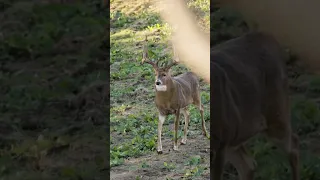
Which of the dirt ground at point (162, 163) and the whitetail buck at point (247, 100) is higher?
the whitetail buck at point (247, 100)

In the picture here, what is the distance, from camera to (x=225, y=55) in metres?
2.32

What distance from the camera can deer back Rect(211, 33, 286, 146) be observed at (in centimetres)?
228

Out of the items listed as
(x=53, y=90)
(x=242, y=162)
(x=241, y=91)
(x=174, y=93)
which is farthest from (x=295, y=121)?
(x=53, y=90)

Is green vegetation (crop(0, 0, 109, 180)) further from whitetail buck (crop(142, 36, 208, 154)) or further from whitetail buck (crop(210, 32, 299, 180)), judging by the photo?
whitetail buck (crop(210, 32, 299, 180))

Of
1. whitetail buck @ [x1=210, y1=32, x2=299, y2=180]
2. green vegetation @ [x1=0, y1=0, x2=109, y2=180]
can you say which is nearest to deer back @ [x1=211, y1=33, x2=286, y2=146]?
whitetail buck @ [x1=210, y1=32, x2=299, y2=180]

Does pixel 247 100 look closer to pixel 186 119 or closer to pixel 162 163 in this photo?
pixel 186 119

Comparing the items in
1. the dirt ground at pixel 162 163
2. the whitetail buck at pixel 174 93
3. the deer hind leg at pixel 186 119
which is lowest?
the dirt ground at pixel 162 163

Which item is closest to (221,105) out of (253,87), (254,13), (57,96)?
(253,87)

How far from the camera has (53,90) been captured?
10.7ft

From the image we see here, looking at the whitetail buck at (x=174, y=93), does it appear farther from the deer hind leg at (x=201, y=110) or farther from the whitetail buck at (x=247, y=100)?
the whitetail buck at (x=247, y=100)

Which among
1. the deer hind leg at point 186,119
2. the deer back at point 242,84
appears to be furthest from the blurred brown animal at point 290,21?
the deer hind leg at point 186,119

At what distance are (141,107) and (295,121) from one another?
70 cm

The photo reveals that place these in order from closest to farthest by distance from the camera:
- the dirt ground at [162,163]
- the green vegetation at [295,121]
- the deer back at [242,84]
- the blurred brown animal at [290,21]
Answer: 1. the deer back at [242,84]
2. the dirt ground at [162,163]
3. the green vegetation at [295,121]
4. the blurred brown animal at [290,21]

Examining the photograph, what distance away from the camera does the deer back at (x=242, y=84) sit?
2281 mm
